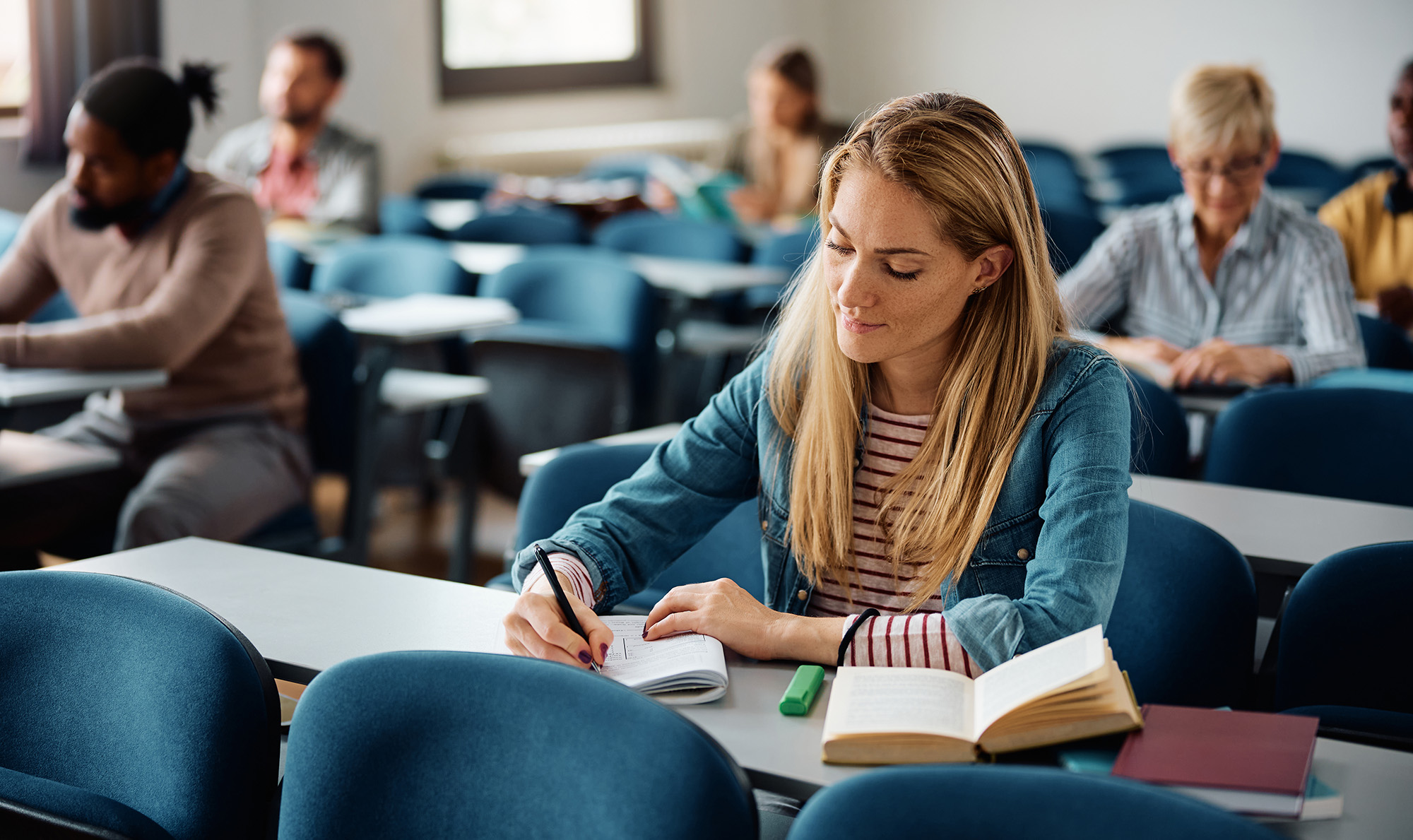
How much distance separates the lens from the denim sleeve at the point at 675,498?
1530 millimetres

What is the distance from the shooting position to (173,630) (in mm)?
1238

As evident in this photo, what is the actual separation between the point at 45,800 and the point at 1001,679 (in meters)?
0.84

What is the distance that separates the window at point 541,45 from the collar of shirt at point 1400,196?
484 cm

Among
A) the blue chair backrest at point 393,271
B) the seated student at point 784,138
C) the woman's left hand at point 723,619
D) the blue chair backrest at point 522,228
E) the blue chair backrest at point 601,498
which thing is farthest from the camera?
the seated student at point 784,138

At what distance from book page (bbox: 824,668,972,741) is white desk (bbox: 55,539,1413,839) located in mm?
34

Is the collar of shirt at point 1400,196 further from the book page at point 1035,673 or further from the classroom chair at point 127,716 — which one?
the classroom chair at point 127,716

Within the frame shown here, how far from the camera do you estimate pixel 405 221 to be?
537 cm

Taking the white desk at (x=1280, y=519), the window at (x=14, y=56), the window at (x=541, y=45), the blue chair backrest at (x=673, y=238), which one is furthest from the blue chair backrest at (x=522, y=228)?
the white desk at (x=1280, y=519)

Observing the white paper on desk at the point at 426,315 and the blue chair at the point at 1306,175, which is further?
the blue chair at the point at 1306,175

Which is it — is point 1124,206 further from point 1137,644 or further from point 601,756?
point 601,756

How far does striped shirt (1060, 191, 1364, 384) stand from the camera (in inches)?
111

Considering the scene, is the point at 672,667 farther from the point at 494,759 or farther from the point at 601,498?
the point at 601,498

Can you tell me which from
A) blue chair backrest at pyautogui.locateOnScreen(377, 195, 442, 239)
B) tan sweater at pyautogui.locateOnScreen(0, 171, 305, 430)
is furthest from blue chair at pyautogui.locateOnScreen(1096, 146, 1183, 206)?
tan sweater at pyautogui.locateOnScreen(0, 171, 305, 430)

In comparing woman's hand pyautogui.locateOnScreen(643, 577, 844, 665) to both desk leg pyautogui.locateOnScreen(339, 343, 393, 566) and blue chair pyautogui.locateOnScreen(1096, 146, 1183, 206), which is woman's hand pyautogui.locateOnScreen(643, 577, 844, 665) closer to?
desk leg pyautogui.locateOnScreen(339, 343, 393, 566)
